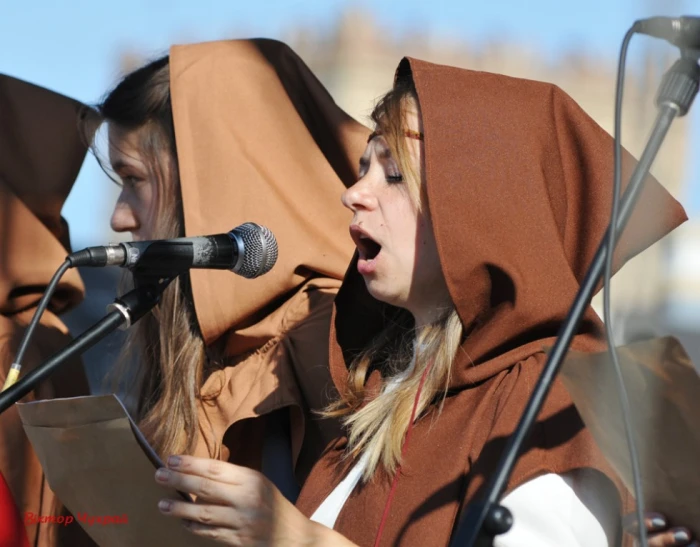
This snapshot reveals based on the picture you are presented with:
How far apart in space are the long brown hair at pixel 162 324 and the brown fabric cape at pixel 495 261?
830mm

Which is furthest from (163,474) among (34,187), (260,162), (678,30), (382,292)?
(34,187)

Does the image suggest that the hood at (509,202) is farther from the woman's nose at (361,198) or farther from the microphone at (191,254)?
the microphone at (191,254)

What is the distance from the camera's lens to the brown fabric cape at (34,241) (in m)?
2.82

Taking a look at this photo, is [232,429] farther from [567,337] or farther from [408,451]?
[567,337]

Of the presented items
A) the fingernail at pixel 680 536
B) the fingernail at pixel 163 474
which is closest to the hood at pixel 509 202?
the fingernail at pixel 680 536

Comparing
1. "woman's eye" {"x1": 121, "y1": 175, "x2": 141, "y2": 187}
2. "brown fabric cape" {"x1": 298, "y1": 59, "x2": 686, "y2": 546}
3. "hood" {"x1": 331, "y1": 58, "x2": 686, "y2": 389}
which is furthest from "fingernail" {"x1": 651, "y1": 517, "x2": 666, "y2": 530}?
"woman's eye" {"x1": 121, "y1": 175, "x2": 141, "y2": 187}

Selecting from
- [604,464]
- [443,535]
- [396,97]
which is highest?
[396,97]

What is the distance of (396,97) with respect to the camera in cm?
227

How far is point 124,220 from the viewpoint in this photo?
117 inches

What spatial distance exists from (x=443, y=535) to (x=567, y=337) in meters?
0.71

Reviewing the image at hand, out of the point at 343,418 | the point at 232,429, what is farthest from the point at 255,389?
the point at 343,418

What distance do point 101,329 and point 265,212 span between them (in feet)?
3.55

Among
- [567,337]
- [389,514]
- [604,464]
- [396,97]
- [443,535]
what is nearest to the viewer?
[567,337]

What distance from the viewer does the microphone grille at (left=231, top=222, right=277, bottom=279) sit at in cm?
207
